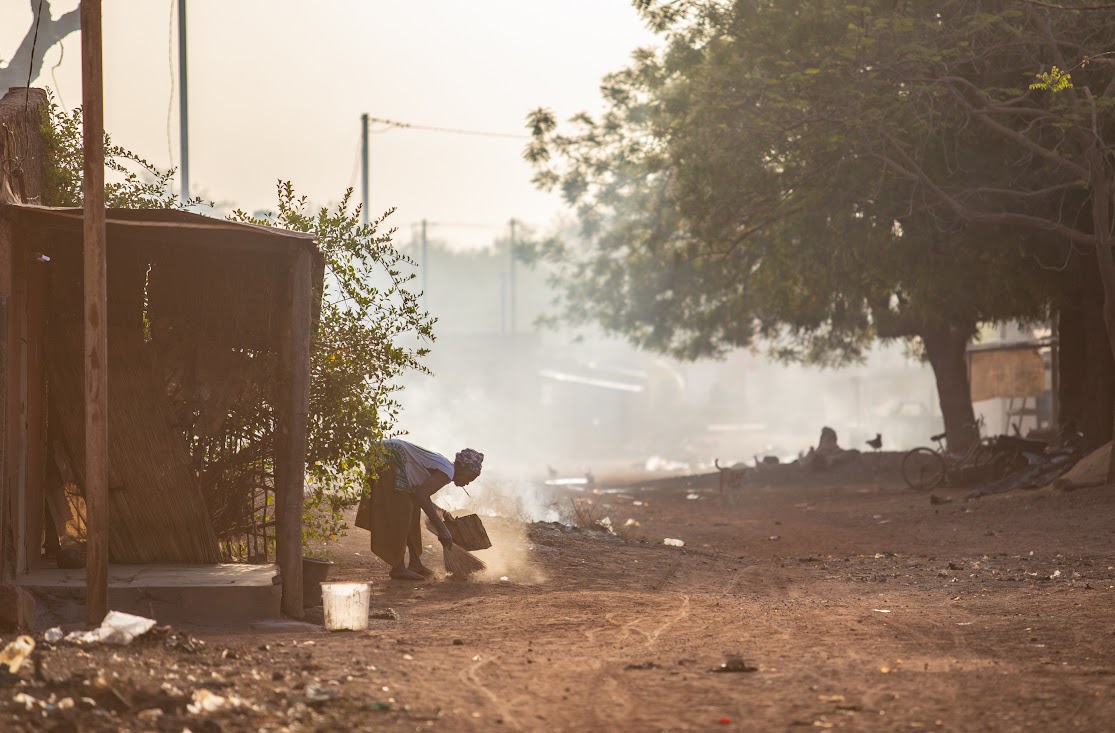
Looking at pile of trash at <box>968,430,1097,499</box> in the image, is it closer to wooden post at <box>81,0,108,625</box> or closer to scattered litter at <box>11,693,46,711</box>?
wooden post at <box>81,0,108,625</box>

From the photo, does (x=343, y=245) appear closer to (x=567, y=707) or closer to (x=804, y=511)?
(x=567, y=707)

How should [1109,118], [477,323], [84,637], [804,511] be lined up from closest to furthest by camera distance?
[84,637] → [1109,118] → [804,511] → [477,323]

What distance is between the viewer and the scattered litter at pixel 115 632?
629 cm

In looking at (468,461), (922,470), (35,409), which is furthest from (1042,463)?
(35,409)

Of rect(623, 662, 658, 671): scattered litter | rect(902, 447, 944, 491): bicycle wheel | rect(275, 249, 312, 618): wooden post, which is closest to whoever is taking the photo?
rect(623, 662, 658, 671): scattered litter

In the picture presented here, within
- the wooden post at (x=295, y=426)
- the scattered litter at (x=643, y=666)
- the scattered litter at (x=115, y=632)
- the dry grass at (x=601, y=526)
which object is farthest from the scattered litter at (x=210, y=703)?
the dry grass at (x=601, y=526)

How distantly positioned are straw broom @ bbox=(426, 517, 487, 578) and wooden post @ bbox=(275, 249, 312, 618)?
2.06m

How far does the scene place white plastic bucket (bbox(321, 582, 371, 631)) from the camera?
7.56m

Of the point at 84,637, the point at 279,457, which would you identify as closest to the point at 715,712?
the point at 84,637

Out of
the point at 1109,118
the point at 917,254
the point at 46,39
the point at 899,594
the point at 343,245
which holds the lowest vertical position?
the point at 899,594

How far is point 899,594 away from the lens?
31.8 ft

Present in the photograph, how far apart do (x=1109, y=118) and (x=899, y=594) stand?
9272 mm

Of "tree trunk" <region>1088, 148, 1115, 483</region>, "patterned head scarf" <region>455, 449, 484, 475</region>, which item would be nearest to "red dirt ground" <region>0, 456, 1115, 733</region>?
"patterned head scarf" <region>455, 449, 484, 475</region>

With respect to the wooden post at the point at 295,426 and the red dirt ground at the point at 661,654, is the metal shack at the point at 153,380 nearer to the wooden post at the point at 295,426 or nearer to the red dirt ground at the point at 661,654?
the wooden post at the point at 295,426
